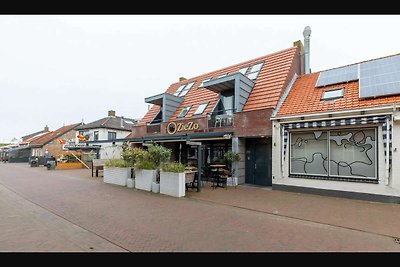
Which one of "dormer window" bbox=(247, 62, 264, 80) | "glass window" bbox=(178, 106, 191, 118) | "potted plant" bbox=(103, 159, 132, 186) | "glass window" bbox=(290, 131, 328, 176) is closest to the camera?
"glass window" bbox=(290, 131, 328, 176)

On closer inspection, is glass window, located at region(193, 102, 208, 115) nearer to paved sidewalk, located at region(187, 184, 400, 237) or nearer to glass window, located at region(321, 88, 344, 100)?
paved sidewalk, located at region(187, 184, 400, 237)

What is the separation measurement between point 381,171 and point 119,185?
11.4 m

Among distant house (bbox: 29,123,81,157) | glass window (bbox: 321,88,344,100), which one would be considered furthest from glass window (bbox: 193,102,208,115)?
distant house (bbox: 29,123,81,157)

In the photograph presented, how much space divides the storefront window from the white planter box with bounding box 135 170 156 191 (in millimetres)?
6304

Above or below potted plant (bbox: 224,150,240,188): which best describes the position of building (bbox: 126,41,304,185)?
above

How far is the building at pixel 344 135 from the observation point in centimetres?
834

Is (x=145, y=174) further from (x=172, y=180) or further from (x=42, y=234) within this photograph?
(x=42, y=234)

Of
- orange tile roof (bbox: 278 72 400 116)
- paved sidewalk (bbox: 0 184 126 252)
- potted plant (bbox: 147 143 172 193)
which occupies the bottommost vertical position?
paved sidewalk (bbox: 0 184 126 252)

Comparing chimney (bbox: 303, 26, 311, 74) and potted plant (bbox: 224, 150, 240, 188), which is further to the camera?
chimney (bbox: 303, 26, 311, 74)

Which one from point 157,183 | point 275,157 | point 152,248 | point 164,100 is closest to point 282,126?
point 275,157

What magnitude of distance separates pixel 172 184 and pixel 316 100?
24.6ft

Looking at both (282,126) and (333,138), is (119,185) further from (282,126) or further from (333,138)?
(333,138)

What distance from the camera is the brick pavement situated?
15.3 feet

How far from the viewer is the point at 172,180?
9680 millimetres
